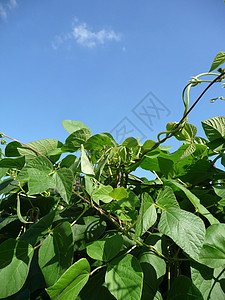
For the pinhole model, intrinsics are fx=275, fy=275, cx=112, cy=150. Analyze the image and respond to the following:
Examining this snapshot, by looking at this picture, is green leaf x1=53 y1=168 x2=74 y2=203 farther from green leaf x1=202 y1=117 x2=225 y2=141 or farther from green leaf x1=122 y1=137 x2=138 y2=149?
green leaf x1=202 y1=117 x2=225 y2=141

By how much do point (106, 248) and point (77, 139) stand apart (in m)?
0.23

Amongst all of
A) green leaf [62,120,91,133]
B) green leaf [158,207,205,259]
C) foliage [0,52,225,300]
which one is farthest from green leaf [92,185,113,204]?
green leaf [62,120,91,133]

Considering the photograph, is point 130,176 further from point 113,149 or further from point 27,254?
point 27,254

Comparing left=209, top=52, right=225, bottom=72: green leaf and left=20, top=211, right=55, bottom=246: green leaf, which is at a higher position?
left=209, top=52, right=225, bottom=72: green leaf

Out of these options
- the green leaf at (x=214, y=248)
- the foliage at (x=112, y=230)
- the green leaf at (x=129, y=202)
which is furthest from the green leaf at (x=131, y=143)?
the green leaf at (x=214, y=248)

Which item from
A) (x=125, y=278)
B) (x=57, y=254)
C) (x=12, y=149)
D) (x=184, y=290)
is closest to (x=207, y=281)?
(x=184, y=290)

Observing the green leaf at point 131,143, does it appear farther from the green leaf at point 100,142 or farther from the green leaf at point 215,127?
the green leaf at point 215,127

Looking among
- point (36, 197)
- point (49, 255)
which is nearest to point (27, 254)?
point (49, 255)

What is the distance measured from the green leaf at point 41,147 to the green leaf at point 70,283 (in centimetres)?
26

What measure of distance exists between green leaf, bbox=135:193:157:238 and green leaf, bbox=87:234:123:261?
0.19 feet

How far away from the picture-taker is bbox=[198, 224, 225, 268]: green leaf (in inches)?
18.4

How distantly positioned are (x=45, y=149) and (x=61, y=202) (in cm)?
19

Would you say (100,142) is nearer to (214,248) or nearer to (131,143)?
(131,143)

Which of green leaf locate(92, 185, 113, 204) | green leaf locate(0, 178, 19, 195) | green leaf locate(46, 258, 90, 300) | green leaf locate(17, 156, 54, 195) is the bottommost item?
green leaf locate(46, 258, 90, 300)
